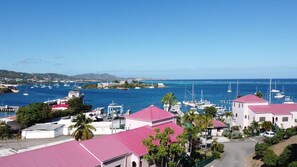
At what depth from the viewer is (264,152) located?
38594mm

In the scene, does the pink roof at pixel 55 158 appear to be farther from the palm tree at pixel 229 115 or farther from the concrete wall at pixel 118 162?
the palm tree at pixel 229 115

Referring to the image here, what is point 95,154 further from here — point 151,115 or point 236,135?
point 236,135

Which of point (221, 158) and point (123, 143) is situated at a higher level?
point (123, 143)

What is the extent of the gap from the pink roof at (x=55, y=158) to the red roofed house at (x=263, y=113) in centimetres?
4297

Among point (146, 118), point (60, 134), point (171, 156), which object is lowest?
point (60, 134)

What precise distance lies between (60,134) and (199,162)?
31.9 m

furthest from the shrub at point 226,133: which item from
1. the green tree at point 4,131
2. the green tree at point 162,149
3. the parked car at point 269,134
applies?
the green tree at point 4,131

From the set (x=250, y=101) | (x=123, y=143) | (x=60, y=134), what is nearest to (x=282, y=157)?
(x=123, y=143)

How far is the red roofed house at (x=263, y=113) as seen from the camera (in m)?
60.8

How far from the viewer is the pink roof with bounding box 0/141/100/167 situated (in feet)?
77.2

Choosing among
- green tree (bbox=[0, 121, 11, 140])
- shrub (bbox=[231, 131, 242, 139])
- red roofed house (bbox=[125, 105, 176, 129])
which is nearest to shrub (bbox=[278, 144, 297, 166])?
red roofed house (bbox=[125, 105, 176, 129])

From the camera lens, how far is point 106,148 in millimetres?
30062

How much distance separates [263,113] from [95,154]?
43127 millimetres

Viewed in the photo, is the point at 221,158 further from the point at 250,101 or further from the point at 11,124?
the point at 11,124
